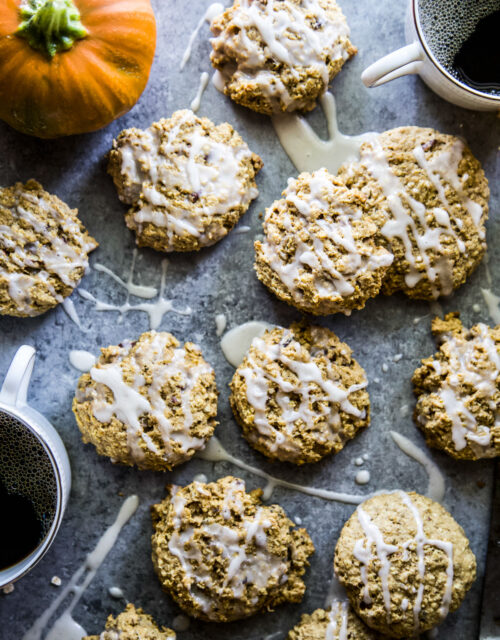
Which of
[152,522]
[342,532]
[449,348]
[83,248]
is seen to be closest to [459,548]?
[342,532]

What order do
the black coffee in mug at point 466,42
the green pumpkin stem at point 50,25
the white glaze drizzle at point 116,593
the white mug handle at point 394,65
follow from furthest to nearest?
1. the white glaze drizzle at point 116,593
2. the black coffee in mug at point 466,42
3. the white mug handle at point 394,65
4. the green pumpkin stem at point 50,25

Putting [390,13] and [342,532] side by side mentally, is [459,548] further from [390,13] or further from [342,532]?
[390,13]

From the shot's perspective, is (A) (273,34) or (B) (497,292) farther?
(B) (497,292)

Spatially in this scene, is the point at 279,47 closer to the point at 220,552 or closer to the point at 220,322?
the point at 220,322

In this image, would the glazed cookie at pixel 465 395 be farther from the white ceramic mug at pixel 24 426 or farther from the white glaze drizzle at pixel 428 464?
the white ceramic mug at pixel 24 426

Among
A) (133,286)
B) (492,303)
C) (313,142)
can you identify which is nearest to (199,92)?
(313,142)

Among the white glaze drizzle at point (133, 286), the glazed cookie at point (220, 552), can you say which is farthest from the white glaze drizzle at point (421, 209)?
the glazed cookie at point (220, 552)
